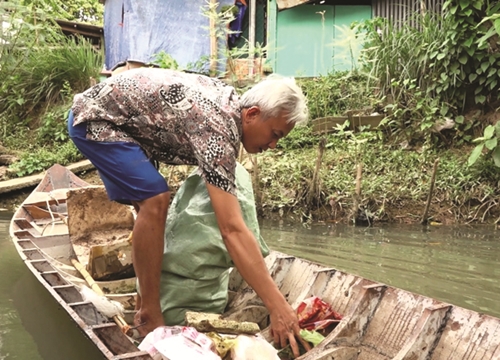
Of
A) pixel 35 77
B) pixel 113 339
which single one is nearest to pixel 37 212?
pixel 113 339

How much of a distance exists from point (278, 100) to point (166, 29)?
10.3 m

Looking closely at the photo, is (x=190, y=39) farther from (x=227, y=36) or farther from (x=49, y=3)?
(x=49, y=3)

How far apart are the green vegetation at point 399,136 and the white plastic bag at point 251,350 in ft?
17.2

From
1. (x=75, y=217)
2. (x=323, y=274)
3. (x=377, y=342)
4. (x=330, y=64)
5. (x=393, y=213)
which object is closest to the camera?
(x=377, y=342)

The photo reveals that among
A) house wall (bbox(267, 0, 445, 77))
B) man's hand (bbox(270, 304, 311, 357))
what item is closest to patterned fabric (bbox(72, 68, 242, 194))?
man's hand (bbox(270, 304, 311, 357))

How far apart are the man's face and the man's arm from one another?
365 millimetres

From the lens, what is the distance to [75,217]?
15.0 feet

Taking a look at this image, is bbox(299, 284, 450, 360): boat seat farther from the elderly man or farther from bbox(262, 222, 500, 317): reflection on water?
bbox(262, 222, 500, 317): reflection on water

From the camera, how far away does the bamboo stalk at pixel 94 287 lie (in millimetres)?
2682

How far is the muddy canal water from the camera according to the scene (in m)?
3.48

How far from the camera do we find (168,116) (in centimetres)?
254

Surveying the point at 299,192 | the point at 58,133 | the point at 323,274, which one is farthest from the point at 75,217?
the point at 58,133

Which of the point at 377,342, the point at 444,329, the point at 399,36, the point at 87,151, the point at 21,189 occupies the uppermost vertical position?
the point at 399,36

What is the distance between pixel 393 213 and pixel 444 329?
17.7 feet
